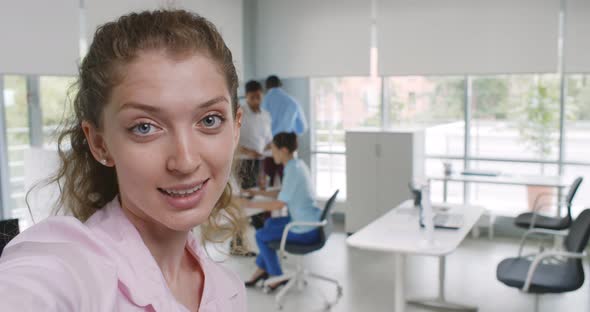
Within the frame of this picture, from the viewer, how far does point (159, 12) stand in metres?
0.79

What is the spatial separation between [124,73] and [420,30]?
20.2 ft

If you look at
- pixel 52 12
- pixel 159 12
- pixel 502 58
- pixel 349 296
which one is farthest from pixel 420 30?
pixel 159 12

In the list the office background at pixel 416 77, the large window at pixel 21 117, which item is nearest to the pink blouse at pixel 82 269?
the office background at pixel 416 77

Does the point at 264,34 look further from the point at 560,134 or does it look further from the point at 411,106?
the point at 560,134

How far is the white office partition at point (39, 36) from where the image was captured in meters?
4.37

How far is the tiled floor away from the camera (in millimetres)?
4477

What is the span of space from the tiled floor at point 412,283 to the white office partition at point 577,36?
75.9 inches

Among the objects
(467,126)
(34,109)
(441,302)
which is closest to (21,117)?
(34,109)

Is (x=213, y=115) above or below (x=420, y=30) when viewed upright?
below

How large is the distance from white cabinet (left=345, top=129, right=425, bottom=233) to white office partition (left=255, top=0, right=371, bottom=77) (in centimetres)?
92

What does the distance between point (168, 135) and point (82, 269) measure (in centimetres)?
18

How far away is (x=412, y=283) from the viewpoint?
5020 mm

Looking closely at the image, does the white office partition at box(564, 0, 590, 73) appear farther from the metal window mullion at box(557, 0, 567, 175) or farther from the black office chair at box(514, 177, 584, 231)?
the black office chair at box(514, 177, 584, 231)

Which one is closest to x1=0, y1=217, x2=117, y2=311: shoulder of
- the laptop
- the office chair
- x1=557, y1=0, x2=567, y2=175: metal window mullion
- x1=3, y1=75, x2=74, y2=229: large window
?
the laptop
